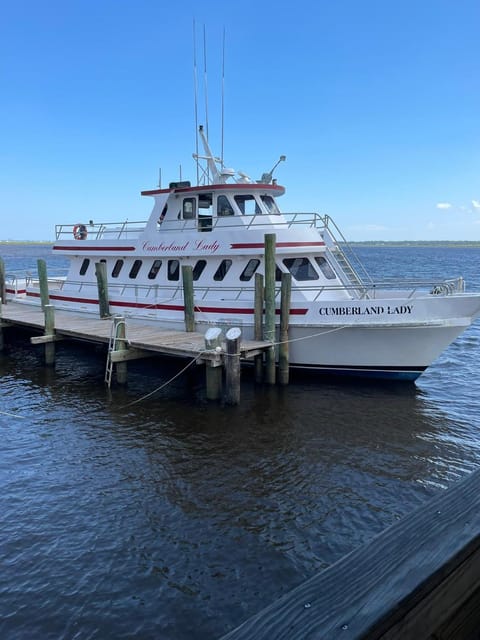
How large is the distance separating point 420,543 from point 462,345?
2022 cm

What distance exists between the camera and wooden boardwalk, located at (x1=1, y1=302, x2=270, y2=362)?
39.3ft

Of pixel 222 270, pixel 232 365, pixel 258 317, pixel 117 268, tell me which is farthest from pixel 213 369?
pixel 117 268

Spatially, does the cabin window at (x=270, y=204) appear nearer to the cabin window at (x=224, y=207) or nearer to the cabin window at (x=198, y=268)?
the cabin window at (x=224, y=207)

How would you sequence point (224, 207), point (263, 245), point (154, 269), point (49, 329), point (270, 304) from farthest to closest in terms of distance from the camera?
point (154, 269) < point (49, 329) < point (224, 207) < point (263, 245) < point (270, 304)

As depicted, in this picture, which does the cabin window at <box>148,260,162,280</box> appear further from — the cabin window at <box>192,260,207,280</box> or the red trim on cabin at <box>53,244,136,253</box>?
the cabin window at <box>192,260,207,280</box>

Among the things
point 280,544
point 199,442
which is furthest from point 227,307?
point 280,544

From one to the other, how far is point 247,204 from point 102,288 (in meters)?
5.45

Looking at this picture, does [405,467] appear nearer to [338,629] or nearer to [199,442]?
[199,442]

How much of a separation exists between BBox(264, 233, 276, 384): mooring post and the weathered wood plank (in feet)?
35.7

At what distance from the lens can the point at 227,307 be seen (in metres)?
13.7

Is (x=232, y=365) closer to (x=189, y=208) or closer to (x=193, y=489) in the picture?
(x=193, y=489)

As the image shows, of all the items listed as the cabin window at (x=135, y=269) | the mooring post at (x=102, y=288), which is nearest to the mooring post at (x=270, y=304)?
the cabin window at (x=135, y=269)

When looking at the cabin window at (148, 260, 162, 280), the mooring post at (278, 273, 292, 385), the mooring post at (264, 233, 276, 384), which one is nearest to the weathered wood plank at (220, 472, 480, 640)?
the mooring post at (264, 233, 276, 384)

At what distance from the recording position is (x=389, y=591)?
4.24 ft
